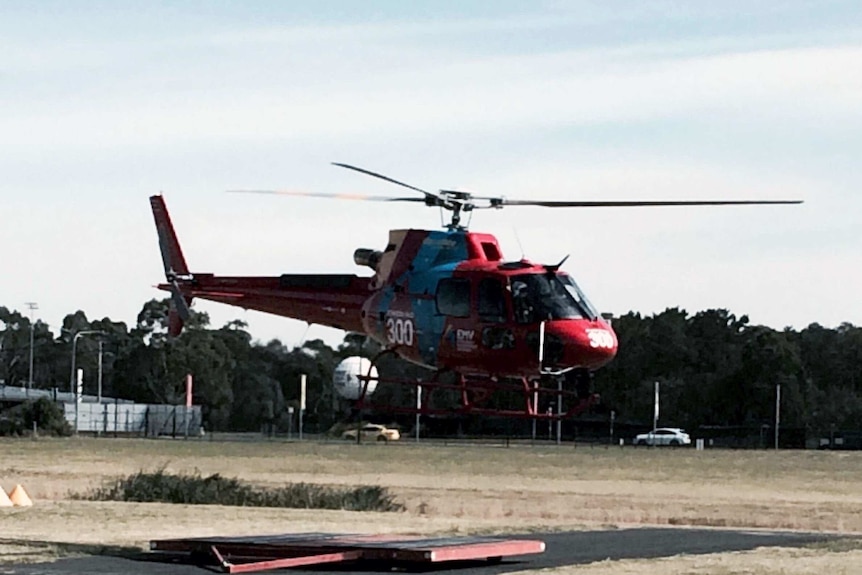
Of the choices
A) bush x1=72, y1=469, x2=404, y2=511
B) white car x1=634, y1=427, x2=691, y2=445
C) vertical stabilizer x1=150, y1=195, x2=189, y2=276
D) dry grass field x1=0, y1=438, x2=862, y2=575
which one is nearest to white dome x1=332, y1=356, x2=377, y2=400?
dry grass field x1=0, y1=438, x2=862, y2=575

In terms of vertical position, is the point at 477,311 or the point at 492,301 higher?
the point at 492,301

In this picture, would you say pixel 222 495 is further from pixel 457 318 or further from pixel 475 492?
pixel 475 492

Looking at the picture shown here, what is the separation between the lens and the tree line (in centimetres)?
9788

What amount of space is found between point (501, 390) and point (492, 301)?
1.26 meters

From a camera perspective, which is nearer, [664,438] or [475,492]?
[475,492]

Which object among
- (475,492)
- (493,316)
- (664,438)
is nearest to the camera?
(493,316)

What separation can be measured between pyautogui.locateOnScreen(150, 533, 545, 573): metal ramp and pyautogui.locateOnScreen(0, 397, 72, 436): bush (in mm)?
90497

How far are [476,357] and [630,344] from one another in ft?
215

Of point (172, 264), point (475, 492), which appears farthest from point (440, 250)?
point (475, 492)

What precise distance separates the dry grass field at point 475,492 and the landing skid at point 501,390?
2.27m

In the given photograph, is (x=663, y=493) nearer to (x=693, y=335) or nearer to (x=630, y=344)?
(x=630, y=344)

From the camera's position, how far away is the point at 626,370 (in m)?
103

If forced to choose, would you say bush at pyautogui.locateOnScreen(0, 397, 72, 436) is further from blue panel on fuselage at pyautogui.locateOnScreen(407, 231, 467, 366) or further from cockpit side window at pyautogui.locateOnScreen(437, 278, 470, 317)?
cockpit side window at pyautogui.locateOnScreen(437, 278, 470, 317)

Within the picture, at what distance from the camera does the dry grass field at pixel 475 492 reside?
27.4 m
